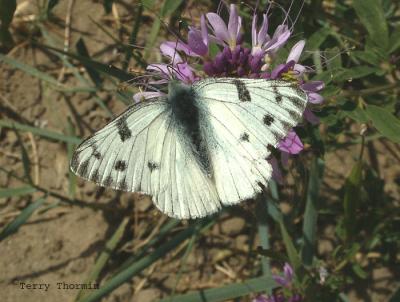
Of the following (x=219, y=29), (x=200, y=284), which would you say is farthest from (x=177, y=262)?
(x=219, y=29)

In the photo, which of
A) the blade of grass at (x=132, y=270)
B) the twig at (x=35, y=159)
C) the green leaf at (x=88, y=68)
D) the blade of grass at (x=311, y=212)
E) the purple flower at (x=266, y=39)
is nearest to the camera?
the purple flower at (x=266, y=39)

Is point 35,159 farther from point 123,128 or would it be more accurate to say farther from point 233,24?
point 233,24

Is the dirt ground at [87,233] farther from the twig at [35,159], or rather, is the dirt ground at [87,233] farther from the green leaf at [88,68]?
the green leaf at [88,68]

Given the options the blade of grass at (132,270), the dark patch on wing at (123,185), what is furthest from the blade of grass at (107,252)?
the dark patch on wing at (123,185)

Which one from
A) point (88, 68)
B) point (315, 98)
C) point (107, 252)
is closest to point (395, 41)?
point (315, 98)

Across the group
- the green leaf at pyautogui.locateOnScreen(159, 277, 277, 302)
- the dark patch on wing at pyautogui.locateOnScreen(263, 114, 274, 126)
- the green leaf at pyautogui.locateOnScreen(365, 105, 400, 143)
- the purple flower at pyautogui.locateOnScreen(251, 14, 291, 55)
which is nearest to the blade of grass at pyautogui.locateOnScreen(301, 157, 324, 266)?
the green leaf at pyautogui.locateOnScreen(159, 277, 277, 302)

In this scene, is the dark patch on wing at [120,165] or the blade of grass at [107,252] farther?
the blade of grass at [107,252]
